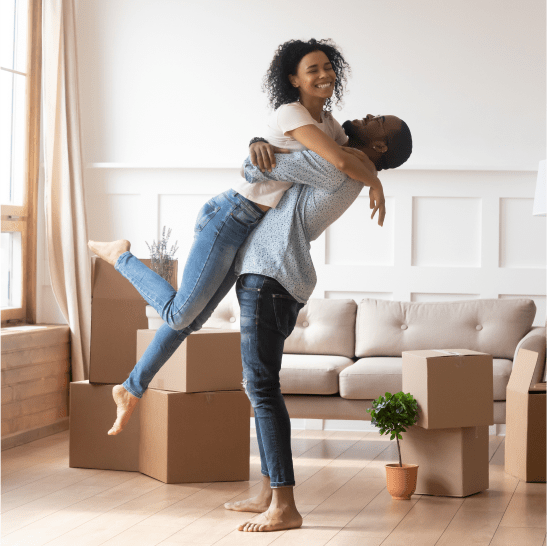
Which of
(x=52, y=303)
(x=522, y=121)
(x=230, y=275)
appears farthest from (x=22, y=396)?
(x=522, y=121)

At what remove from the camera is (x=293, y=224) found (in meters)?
2.47

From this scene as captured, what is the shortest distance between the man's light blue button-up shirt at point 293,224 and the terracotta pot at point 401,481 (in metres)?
0.89

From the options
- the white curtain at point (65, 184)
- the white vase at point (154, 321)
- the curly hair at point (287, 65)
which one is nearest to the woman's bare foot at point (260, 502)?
the white vase at point (154, 321)

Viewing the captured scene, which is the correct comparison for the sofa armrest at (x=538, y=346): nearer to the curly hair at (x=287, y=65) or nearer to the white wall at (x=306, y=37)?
the white wall at (x=306, y=37)

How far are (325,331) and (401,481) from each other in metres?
1.53

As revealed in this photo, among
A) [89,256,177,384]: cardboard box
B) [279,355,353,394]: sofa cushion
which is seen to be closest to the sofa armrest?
[279,355,353,394]: sofa cushion

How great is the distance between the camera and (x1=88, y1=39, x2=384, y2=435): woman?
7.75 ft

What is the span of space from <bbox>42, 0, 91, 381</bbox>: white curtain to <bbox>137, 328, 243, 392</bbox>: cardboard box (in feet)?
4.78

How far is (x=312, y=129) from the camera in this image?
232 cm

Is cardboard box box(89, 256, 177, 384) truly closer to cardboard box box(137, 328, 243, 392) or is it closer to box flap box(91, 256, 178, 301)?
box flap box(91, 256, 178, 301)

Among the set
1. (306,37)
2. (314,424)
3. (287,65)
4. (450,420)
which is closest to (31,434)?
(314,424)

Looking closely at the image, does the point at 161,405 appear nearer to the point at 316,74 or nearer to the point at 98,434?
the point at 98,434

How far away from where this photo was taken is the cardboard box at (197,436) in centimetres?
317

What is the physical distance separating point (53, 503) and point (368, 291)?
250 cm
